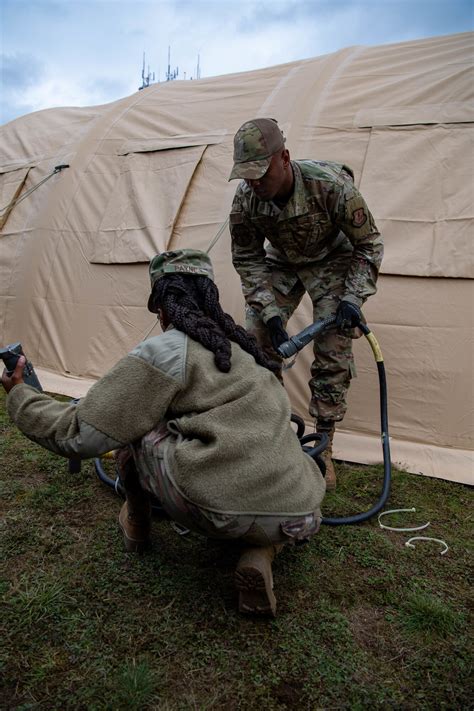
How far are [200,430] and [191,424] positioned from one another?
0.12ft

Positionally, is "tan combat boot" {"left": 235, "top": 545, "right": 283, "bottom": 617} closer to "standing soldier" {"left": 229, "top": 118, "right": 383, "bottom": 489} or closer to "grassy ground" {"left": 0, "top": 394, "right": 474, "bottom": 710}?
"grassy ground" {"left": 0, "top": 394, "right": 474, "bottom": 710}

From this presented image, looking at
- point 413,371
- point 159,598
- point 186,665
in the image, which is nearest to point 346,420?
point 413,371

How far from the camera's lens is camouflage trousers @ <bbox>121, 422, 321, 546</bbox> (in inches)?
75.4

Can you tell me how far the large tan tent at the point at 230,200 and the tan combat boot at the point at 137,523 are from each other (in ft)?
5.42

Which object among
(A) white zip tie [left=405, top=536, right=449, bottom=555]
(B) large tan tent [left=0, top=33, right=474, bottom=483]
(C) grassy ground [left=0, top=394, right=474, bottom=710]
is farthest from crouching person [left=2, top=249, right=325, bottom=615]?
(B) large tan tent [left=0, top=33, right=474, bottom=483]

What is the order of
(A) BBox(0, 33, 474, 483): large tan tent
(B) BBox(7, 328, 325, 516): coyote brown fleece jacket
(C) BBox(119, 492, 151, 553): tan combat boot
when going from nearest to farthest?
(B) BBox(7, 328, 325, 516): coyote brown fleece jacket
(C) BBox(119, 492, 151, 553): tan combat boot
(A) BBox(0, 33, 474, 483): large tan tent

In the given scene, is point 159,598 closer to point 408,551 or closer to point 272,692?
point 272,692

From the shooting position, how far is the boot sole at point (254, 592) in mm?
1958

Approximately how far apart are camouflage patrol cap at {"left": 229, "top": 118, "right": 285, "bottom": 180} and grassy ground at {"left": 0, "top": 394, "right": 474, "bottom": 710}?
1.73 meters

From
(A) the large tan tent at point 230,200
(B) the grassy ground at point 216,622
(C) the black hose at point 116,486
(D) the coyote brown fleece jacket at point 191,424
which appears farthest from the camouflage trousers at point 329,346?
(D) the coyote brown fleece jacket at point 191,424

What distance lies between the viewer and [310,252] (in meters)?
3.31

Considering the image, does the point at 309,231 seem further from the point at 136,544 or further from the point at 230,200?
the point at 136,544

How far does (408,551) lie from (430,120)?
2977mm

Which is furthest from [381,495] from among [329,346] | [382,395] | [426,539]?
[329,346]
